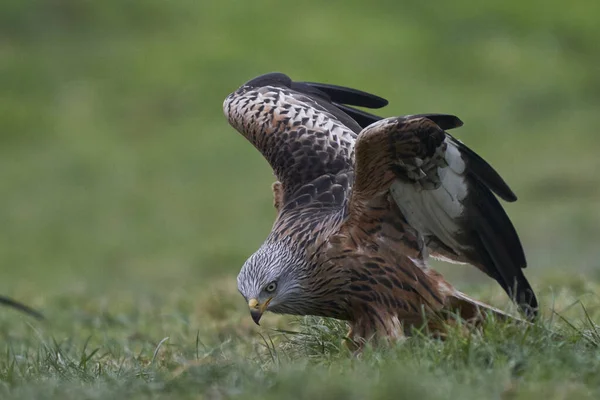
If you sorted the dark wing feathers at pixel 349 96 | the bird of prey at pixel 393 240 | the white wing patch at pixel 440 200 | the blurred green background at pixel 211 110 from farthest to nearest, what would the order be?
1. the blurred green background at pixel 211 110
2. the dark wing feathers at pixel 349 96
3. the white wing patch at pixel 440 200
4. the bird of prey at pixel 393 240

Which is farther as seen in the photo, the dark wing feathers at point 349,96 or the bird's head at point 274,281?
the dark wing feathers at point 349,96

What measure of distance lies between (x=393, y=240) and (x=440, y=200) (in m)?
0.28

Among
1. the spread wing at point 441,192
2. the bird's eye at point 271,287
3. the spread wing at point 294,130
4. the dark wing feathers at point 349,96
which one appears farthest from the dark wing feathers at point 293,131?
the bird's eye at point 271,287

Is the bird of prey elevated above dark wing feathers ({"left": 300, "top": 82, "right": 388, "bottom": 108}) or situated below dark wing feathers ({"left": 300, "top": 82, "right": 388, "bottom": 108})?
below

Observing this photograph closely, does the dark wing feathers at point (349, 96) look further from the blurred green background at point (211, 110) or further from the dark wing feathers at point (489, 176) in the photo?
the blurred green background at point (211, 110)

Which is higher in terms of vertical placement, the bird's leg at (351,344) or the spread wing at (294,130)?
the spread wing at (294,130)

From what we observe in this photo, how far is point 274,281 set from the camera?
5.29m

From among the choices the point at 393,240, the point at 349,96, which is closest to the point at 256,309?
the point at 393,240

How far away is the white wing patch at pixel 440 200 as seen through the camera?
5.38 meters

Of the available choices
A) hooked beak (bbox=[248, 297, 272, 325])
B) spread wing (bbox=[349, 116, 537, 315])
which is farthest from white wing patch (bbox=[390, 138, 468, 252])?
hooked beak (bbox=[248, 297, 272, 325])

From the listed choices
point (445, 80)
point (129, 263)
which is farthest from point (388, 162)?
point (445, 80)

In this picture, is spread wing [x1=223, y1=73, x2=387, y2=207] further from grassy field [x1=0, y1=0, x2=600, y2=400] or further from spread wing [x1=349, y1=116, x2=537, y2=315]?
grassy field [x1=0, y1=0, x2=600, y2=400]

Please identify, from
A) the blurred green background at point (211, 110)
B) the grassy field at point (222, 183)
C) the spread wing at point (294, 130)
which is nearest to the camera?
the grassy field at point (222, 183)

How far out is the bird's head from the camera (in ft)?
17.3
